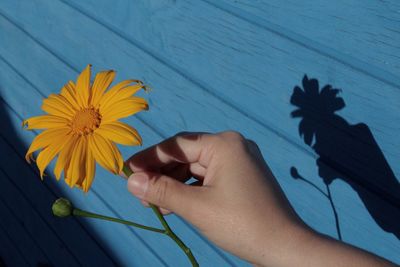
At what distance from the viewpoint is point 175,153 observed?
0.71m

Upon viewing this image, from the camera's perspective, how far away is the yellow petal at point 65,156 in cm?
58

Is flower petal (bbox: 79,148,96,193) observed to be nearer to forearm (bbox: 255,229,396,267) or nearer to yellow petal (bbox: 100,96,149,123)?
yellow petal (bbox: 100,96,149,123)

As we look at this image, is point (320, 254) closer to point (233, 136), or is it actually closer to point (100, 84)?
point (233, 136)

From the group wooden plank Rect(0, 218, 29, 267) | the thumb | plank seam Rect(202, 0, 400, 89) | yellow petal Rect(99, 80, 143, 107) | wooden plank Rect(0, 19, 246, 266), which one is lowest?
wooden plank Rect(0, 218, 29, 267)

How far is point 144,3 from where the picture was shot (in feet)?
3.49

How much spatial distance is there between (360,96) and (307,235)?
0.84ft

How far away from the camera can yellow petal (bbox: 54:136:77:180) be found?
583mm

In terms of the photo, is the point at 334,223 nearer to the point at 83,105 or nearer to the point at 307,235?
the point at 307,235

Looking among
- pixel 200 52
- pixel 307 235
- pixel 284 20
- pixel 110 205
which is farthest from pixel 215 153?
pixel 110 205

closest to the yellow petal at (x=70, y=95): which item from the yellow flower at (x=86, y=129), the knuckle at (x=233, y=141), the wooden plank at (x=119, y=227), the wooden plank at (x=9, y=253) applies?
the yellow flower at (x=86, y=129)

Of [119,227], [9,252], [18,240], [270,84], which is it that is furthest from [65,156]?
[9,252]

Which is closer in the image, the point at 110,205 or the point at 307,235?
the point at 307,235

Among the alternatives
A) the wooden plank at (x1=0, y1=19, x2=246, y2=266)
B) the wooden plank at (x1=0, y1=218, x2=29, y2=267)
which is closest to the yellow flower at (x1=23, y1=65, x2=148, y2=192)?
the wooden plank at (x1=0, y1=19, x2=246, y2=266)

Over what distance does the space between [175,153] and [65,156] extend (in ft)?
0.57
